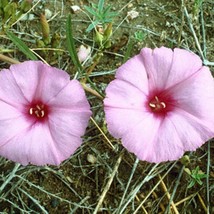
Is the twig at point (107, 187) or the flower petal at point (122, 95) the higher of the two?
the flower petal at point (122, 95)

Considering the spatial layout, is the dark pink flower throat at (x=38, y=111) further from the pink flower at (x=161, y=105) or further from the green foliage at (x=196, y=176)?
the green foliage at (x=196, y=176)

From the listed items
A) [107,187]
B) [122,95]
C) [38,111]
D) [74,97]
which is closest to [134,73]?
[122,95]

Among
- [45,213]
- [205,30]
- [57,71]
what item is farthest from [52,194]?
[205,30]

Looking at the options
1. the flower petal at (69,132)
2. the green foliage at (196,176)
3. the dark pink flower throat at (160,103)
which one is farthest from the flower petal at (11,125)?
the green foliage at (196,176)

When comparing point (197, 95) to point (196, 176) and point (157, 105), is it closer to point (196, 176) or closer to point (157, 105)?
point (157, 105)

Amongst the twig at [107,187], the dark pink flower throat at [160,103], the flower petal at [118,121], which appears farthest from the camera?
the twig at [107,187]
